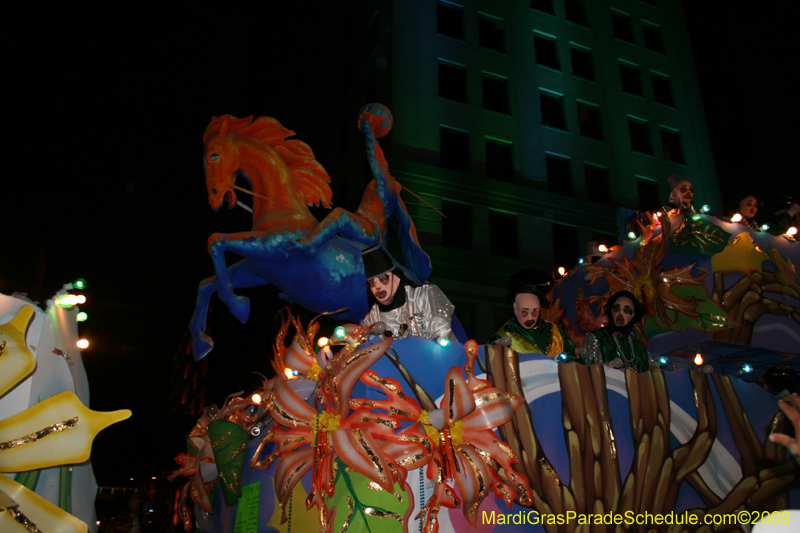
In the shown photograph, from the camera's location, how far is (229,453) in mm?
4125

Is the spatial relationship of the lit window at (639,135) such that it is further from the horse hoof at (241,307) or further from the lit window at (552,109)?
the horse hoof at (241,307)

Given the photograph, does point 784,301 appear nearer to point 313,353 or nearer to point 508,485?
point 508,485

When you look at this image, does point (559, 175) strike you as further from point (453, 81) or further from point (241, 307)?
point (241, 307)

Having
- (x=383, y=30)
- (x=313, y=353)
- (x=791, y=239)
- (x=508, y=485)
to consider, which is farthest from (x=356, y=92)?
(x=508, y=485)

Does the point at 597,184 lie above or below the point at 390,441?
above

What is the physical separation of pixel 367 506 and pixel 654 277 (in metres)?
4.04

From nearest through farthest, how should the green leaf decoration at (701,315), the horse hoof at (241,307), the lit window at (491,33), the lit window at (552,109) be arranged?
the horse hoof at (241,307), the green leaf decoration at (701,315), the lit window at (491,33), the lit window at (552,109)

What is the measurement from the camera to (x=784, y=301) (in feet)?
19.1

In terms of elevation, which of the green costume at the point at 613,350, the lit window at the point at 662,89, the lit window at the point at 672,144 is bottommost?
the green costume at the point at 613,350

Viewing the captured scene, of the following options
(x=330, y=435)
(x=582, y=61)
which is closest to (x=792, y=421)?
(x=330, y=435)

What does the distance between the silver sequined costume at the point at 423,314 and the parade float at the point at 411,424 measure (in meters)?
0.48

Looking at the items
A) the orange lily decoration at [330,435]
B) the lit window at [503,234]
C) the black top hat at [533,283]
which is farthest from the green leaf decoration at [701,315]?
the lit window at [503,234]

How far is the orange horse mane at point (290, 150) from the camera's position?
5250 mm

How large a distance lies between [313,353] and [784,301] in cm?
477
